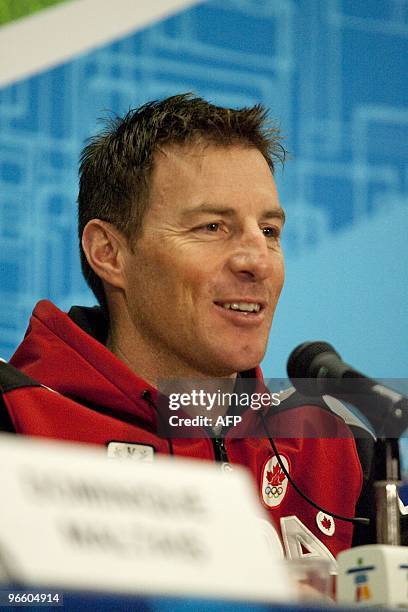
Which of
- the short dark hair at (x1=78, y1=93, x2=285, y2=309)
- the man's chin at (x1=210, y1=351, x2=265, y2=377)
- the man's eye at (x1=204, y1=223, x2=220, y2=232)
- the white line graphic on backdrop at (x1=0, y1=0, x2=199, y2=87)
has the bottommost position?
the man's chin at (x1=210, y1=351, x2=265, y2=377)

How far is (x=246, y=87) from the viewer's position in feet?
6.89

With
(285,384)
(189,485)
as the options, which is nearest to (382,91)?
(285,384)

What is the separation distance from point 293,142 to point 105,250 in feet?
1.53

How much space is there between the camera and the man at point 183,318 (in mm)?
1632

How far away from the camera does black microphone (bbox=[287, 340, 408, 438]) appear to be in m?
1.11

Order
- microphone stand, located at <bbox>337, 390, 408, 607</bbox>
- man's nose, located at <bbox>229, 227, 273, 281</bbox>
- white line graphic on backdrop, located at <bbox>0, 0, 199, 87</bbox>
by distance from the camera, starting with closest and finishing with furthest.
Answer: microphone stand, located at <bbox>337, 390, 408, 607</bbox>, man's nose, located at <bbox>229, 227, 273, 281</bbox>, white line graphic on backdrop, located at <bbox>0, 0, 199, 87</bbox>

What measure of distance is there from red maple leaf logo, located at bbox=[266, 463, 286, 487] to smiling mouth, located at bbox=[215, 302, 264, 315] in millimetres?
258

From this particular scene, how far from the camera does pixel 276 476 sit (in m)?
1.68

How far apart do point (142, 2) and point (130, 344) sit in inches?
28.5

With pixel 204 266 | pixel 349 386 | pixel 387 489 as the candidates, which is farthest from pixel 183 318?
pixel 387 489

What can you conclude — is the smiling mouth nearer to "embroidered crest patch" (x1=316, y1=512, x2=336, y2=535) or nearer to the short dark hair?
the short dark hair

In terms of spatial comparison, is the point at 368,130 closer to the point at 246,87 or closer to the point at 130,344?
the point at 246,87

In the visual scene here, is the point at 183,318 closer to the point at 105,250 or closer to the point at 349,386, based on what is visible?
the point at 105,250

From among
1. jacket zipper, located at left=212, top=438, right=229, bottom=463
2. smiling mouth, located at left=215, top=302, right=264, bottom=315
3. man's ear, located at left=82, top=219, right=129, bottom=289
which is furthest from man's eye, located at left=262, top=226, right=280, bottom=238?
jacket zipper, located at left=212, top=438, right=229, bottom=463
